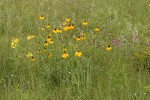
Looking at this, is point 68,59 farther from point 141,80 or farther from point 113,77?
point 141,80

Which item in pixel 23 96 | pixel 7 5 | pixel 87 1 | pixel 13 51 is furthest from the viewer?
pixel 87 1

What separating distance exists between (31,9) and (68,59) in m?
2.14

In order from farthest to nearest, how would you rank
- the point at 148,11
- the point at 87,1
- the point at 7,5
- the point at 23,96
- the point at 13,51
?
1. the point at 87,1
2. the point at 7,5
3. the point at 148,11
4. the point at 13,51
5. the point at 23,96

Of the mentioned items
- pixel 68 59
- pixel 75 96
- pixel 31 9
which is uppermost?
pixel 31 9

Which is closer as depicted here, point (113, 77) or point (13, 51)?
point (113, 77)

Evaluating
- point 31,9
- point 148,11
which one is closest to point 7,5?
point 31,9

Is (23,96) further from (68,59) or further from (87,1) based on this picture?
(87,1)

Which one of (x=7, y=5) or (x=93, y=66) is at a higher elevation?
(x=7, y=5)

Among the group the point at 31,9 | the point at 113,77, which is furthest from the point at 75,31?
the point at 113,77

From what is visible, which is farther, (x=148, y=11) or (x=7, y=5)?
(x=7, y=5)

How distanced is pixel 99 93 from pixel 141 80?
419 millimetres

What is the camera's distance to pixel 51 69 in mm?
2883

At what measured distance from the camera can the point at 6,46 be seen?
11.1 ft

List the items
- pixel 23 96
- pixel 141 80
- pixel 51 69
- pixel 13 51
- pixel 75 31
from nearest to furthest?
pixel 23 96, pixel 141 80, pixel 51 69, pixel 13 51, pixel 75 31
